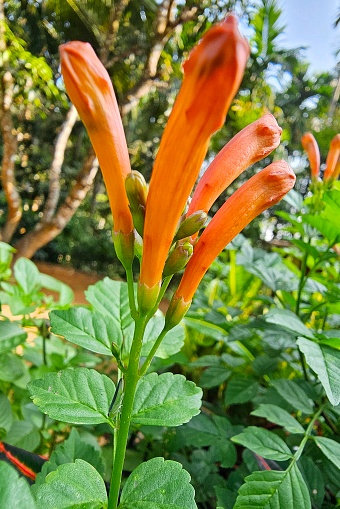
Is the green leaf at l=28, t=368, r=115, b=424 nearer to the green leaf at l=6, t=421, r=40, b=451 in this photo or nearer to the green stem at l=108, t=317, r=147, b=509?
the green stem at l=108, t=317, r=147, b=509

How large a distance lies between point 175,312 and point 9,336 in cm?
34

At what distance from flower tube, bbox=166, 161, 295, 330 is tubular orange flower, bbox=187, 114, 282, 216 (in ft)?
0.06

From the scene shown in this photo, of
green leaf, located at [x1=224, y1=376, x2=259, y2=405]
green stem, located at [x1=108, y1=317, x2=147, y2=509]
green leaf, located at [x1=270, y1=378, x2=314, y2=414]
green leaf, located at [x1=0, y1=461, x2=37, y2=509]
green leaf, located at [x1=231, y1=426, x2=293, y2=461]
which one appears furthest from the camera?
green leaf, located at [x1=224, y1=376, x2=259, y2=405]

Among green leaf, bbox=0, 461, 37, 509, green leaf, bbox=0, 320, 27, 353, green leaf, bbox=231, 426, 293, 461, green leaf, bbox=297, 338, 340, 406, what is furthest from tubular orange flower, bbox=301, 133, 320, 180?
green leaf, bbox=0, 461, 37, 509

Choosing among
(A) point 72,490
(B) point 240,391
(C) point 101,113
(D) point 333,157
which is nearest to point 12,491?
(A) point 72,490

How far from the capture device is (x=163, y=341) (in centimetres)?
50

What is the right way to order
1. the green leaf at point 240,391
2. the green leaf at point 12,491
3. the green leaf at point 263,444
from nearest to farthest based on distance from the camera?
1. the green leaf at point 12,491
2. the green leaf at point 263,444
3. the green leaf at point 240,391

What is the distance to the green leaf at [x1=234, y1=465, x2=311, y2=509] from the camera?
0.41 meters

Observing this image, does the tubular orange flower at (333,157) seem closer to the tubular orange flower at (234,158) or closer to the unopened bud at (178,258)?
the tubular orange flower at (234,158)

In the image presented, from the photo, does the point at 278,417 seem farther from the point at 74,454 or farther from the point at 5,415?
the point at 5,415

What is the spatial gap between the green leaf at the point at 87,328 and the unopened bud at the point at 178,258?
5.3 inches

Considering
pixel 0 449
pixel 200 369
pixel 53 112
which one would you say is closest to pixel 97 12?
pixel 53 112

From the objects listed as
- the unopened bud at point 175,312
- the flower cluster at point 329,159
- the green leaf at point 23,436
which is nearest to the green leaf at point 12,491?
the unopened bud at point 175,312

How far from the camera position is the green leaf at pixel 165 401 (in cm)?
36
